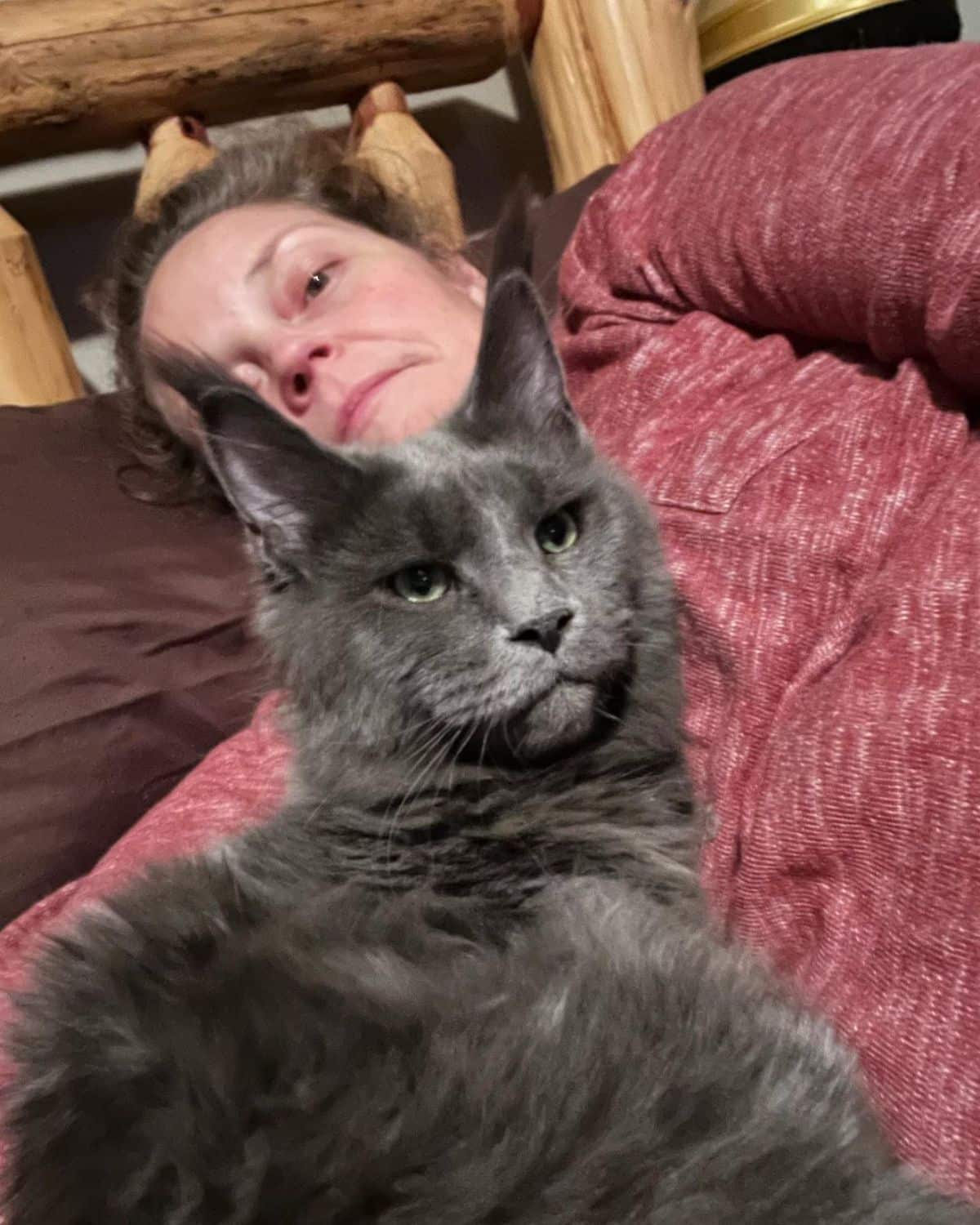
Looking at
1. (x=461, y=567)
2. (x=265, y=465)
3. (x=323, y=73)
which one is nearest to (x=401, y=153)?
(x=323, y=73)

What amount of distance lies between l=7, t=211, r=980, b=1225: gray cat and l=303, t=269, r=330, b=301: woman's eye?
59 centimetres

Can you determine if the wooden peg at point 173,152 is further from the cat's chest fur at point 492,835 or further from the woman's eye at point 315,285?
the cat's chest fur at point 492,835

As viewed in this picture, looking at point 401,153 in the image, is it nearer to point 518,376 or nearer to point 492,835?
point 518,376

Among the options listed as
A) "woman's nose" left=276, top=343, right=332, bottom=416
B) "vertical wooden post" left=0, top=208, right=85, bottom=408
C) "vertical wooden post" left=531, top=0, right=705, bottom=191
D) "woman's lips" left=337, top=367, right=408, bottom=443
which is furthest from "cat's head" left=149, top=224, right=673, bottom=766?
"vertical wooden post" left=531, top=0, right=705, bottom=191

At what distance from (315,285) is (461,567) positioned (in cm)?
81

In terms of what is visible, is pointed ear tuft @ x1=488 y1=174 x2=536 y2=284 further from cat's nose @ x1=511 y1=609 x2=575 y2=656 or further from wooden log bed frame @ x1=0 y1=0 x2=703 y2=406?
wooden log bed frame @ x1=0 y1=0 x2=703 y2=406

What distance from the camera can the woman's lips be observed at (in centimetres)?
146

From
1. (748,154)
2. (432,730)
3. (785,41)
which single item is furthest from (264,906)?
(785,41)

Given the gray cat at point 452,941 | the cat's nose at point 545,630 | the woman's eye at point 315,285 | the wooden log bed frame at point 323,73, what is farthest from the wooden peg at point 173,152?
the cat's nose at point 545,630

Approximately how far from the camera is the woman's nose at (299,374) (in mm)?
1515

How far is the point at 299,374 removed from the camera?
1.54 m

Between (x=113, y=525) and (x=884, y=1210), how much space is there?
1.54 m

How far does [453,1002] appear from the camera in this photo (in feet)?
2.54

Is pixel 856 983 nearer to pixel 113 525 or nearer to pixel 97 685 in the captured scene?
pixel 97 685
